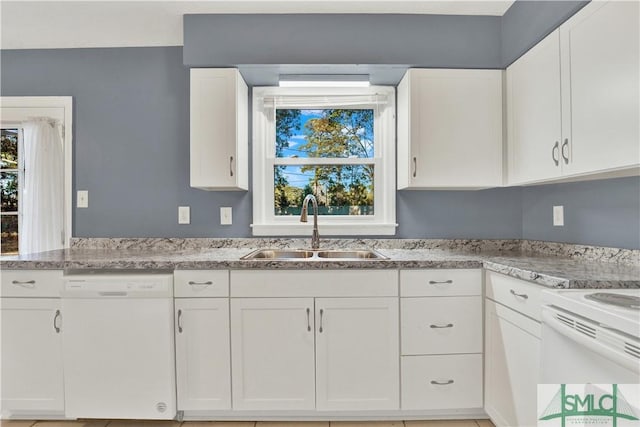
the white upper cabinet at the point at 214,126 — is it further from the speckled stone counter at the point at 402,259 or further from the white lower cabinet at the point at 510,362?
the white lower cabinet at the point at 510,362

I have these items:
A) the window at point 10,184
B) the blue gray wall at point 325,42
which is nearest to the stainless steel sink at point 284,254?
the blue gray wall at point 325,42

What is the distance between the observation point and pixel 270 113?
8.59ft

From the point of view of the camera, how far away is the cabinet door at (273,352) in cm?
189

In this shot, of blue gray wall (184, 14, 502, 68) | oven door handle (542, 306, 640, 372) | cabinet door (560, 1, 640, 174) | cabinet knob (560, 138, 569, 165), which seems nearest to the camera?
oven door handle (542, 306, 640, 372)

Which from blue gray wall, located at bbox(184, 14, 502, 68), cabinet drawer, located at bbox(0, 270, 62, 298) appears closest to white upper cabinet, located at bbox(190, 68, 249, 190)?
blue gray wall, located at bbox(184, 14, 502, 68)

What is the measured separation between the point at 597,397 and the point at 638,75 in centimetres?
114

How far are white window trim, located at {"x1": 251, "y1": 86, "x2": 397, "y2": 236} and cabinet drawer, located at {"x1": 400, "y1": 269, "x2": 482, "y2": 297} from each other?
2.14 feet

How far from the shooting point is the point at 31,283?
1.91m

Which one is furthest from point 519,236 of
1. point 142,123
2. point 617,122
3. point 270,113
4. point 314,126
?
point 142,123

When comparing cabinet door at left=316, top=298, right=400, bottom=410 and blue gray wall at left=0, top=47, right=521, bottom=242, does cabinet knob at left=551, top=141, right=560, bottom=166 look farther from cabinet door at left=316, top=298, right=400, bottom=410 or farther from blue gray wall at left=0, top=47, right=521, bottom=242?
cabinet door at left=316, top=298, right=400, bottom=410

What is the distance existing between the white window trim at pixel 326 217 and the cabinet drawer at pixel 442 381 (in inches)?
35.7

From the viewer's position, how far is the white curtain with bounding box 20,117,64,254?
2.53 m

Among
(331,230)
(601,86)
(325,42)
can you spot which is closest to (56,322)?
(331,230)

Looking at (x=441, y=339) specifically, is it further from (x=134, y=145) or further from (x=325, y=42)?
(x=134, y=145)
